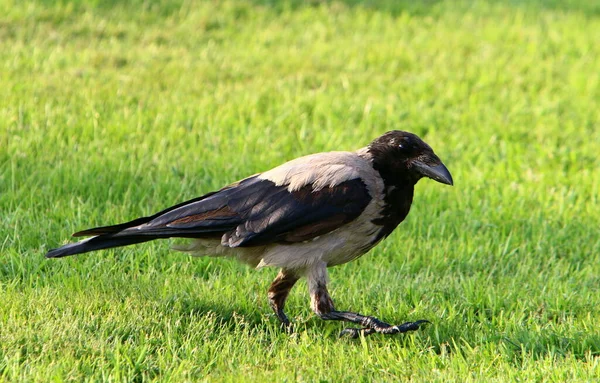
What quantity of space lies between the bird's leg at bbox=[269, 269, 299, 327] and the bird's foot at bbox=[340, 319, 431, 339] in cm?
37

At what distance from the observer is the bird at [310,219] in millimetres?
5180

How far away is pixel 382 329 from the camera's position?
Answer: 16.9 ft

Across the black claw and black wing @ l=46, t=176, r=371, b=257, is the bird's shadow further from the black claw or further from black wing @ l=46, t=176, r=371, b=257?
black wing @ l=46, t=176, r=371, b=257

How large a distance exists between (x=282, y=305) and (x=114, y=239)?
1.05 meters

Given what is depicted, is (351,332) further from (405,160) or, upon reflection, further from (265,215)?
(405,160)

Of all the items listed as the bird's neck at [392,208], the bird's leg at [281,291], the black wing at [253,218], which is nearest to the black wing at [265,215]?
the black wing at [253,218]

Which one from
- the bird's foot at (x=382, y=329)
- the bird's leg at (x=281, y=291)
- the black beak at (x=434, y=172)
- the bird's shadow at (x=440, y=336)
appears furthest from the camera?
the bird's leg at (x=281, y=291)

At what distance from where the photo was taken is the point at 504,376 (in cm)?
461

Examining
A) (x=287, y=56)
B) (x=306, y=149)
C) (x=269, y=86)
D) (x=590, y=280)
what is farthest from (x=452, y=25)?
(x=590, y=280)

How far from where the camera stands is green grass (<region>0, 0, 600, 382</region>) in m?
4.89

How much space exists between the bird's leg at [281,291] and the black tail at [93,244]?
0.79 metres

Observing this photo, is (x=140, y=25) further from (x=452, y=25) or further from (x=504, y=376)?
(x=504, y=376)

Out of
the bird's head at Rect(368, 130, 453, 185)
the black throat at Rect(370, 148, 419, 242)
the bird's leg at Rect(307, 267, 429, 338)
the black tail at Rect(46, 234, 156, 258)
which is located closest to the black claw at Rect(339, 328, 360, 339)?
the bird's leg at Rect(307, 267, 429, 338)

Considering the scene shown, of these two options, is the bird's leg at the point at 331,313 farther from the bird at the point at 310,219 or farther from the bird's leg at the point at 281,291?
the bird's leg at the point at 281,291
